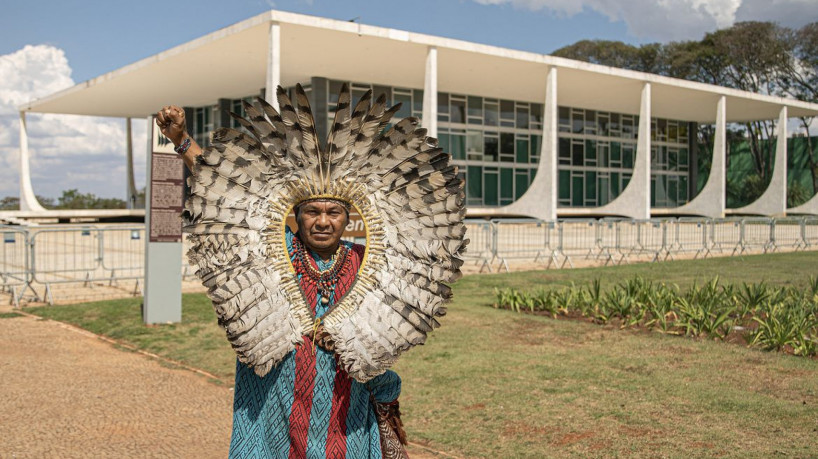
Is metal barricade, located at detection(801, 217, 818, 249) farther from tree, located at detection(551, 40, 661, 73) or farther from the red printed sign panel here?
tree, located at detection(551, 40, 661, 73)

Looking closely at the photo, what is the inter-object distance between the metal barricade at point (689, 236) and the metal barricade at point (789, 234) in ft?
11.8

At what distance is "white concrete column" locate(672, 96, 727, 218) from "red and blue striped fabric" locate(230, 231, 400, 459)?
38.1 meters

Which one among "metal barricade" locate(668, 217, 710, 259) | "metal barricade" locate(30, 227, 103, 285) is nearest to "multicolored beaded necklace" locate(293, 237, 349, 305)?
"metal barricade" locate(30, 227, 103, 285)

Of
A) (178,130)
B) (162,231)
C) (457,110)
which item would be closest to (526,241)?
(162,231)

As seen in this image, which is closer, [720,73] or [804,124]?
[804,124]

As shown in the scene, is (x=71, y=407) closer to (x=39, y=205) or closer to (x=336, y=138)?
(x=336, y=138)

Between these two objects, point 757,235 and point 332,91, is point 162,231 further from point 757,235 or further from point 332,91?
point 332,91

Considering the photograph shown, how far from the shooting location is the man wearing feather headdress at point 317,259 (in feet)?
8.96

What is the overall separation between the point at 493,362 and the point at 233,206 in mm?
5291

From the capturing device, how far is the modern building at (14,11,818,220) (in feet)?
86.1

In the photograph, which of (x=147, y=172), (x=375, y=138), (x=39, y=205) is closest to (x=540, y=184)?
(x=147, y=172)

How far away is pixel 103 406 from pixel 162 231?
434cm

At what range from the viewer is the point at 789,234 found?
23.8 meters

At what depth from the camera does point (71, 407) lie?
6117 millimetres
